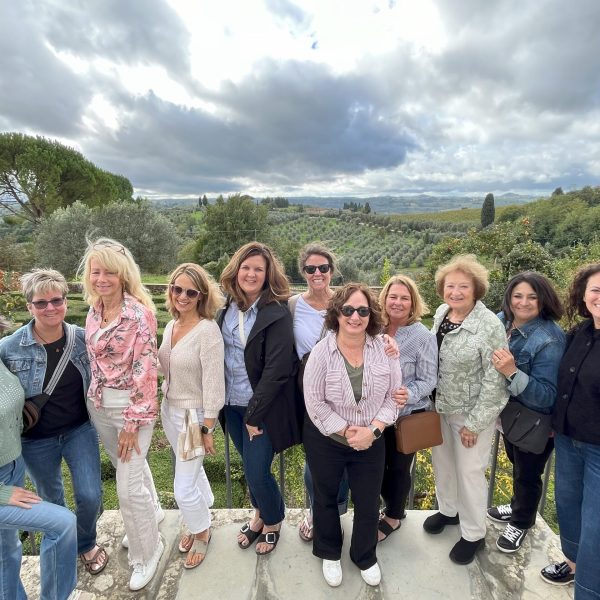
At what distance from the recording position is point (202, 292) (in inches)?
101

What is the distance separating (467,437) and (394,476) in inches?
24.5

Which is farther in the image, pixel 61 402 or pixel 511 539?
pixel 511 539

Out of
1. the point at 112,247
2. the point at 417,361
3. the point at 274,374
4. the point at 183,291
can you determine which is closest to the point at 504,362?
the point at 417,361

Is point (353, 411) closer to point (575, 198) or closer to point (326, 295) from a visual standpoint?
point (326, 295)

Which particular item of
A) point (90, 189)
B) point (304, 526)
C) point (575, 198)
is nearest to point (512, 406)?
point (304, 526)

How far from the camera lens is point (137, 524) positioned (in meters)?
2.49

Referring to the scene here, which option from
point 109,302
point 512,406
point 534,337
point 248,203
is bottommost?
point 512,406

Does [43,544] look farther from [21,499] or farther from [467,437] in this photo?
[467,437]

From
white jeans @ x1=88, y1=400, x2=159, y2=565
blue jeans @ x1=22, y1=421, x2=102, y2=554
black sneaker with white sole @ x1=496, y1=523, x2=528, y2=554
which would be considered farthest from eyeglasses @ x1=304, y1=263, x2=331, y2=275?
black sneaker with white sole @ x1=496, y1=523, x2=528, y2=554

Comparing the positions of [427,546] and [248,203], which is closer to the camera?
[427,546]

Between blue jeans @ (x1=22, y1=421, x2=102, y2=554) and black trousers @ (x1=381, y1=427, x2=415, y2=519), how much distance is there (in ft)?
6.77

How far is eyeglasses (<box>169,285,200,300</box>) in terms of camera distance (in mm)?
2502

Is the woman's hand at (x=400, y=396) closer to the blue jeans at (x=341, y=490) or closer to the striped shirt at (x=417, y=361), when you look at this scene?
the striped shirt at (x=417, y=361)

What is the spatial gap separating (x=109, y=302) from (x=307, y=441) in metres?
1.63
